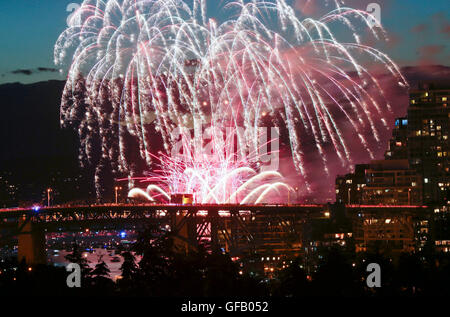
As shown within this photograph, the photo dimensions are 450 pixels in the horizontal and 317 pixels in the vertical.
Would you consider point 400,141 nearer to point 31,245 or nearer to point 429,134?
point 429,134

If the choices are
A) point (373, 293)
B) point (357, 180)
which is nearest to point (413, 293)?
point (373, 293)

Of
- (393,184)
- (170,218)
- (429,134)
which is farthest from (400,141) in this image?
(170,218)

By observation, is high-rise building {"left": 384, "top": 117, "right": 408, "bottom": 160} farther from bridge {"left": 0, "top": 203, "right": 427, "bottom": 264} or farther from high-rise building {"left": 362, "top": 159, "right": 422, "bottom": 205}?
bridge {"left": 0, "top": 203, "right": 427, "bottom": 264}

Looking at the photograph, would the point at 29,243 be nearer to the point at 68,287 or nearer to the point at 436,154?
the point at 68,287

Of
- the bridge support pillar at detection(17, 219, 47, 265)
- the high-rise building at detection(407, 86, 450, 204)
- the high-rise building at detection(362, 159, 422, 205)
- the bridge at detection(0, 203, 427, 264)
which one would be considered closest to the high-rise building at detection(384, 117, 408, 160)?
the high-rise building at detection(407, 86, 450, 204)

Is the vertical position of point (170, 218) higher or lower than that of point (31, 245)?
higher
